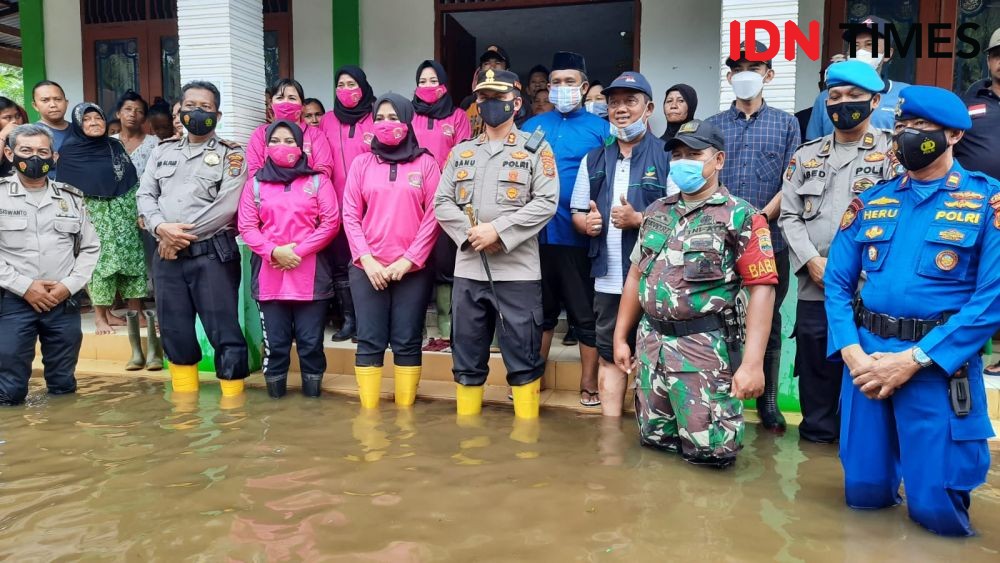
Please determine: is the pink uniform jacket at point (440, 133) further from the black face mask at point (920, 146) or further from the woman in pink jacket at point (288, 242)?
the black face mask at point (920, 146)

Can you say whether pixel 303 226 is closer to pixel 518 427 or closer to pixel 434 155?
pixel 434 155

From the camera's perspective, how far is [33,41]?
7.89 m

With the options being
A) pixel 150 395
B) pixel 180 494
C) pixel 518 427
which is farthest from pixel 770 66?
pixel 150 395

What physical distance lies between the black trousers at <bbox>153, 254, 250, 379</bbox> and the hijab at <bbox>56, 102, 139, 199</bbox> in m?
1.50

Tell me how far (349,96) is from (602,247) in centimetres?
218

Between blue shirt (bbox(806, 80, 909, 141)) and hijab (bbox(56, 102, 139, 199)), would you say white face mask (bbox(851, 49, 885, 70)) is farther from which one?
hijab (bbox(56, 102, 139, 199))

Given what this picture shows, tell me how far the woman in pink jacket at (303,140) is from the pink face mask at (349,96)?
0.28 metres

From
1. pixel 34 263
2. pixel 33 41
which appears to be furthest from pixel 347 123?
pixel 33 41

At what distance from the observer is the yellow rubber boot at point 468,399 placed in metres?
4.38

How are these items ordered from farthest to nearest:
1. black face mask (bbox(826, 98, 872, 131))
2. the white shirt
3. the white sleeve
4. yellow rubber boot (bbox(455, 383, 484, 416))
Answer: yellow rubber boot (bbox(455, 383, 484, 416))
the white sleeve
the white shirt
black face mask (bbox(826, 98, 872, 131))

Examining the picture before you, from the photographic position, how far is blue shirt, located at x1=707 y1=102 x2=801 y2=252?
406 centimetres

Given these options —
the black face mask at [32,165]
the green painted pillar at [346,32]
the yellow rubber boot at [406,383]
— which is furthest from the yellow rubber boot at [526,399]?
the green painted pillar at [346,32]

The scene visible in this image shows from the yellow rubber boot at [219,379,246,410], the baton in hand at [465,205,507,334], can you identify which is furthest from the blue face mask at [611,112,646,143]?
the yellow rubber boot at [219,379,246,410]

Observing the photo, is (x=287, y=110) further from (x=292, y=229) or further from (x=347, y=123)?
(x=292, y=229)
